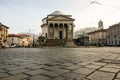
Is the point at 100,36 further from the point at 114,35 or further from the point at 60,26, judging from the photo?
the point at 60,26

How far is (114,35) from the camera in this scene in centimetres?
6775

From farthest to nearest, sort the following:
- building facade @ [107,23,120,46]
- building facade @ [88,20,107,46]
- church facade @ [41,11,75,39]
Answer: building facade @ [88,20,107,46] → building facade @ [107,23,120,46] → church facade @ [41,11,75,39]

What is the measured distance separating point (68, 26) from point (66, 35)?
389cm

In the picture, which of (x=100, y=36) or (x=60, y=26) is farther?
(x=100, y=36)

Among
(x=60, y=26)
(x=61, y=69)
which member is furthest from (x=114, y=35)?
(x=61, y=69)

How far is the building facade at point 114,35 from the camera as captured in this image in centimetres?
6462

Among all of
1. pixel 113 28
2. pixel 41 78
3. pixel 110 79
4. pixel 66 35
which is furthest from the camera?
pixel 113 28

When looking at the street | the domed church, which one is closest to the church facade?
the domed church

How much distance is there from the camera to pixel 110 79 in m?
3.14

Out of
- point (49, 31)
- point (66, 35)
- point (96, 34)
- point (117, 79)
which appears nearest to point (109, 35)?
point (96, 34)

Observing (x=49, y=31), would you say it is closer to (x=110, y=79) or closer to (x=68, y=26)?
(x=68, y=26)

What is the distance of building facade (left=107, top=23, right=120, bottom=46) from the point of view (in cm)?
6462

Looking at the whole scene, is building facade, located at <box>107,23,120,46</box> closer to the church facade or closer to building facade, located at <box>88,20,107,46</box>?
building facade, located at <box>88,20,107,46</box>

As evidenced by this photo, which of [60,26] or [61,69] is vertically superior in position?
[60,26]
